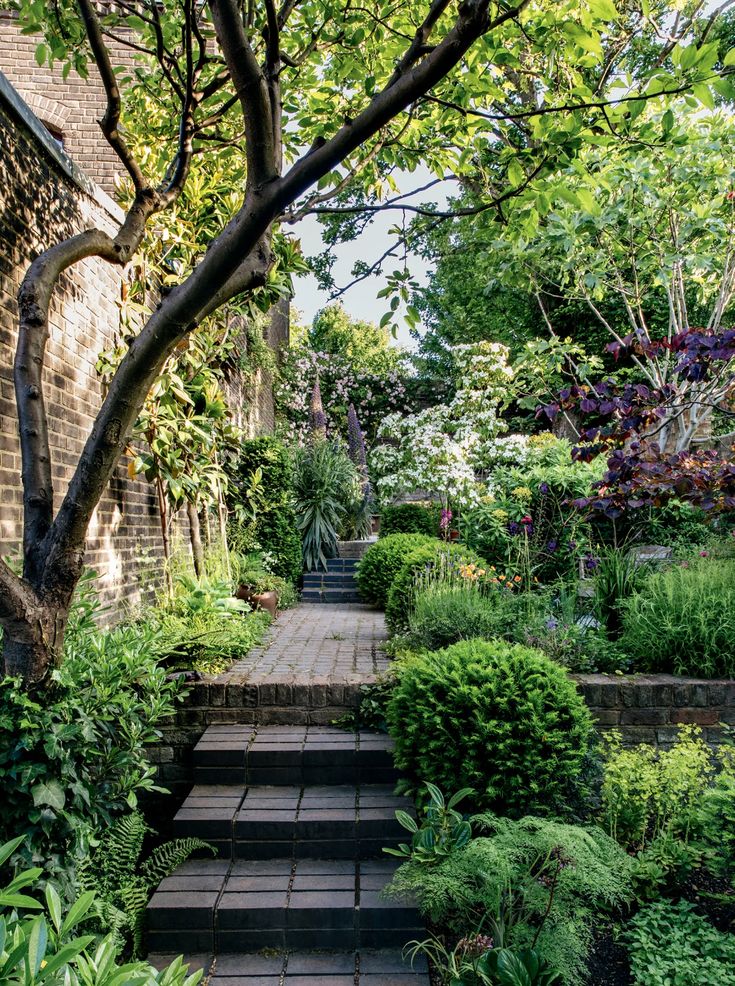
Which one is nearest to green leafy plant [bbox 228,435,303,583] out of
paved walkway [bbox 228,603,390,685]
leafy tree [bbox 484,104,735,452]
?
paved walkway [bbox 228,603,390,685]

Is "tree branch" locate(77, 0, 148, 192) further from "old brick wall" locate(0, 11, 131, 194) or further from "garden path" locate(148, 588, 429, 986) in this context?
"old brick wall" locate(0, 11, 131, 194)

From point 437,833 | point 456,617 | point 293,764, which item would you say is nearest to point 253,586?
point 456,617

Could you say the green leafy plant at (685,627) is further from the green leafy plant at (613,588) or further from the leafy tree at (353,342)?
the leafy tree at (353,342)

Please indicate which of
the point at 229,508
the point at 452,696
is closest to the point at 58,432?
the point at 452,696

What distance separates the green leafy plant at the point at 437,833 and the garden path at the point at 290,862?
38 centimetres

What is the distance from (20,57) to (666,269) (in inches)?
320

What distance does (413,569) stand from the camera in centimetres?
612

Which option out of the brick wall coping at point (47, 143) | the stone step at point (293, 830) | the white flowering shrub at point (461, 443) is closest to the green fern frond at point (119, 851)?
the stone step at point (293, 830)

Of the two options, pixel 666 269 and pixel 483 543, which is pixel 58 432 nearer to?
pixel 483 543

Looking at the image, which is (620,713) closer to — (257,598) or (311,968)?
(311,968)

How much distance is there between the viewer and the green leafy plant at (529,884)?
2.31 meters

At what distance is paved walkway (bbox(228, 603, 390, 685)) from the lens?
175 inches

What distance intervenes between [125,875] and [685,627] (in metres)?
3.43

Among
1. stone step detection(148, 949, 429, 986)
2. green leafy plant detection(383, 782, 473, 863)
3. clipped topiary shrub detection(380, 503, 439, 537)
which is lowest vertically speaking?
stone step detection(148, 949, 429, 986)
